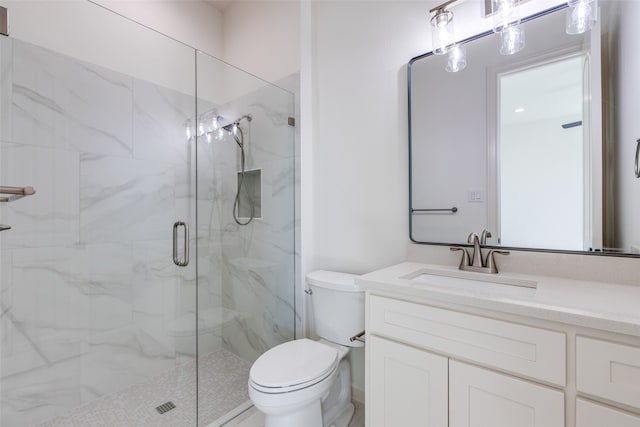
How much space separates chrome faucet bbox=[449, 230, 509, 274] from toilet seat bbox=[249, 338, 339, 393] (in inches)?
29.4

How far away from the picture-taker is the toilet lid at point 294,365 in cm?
122

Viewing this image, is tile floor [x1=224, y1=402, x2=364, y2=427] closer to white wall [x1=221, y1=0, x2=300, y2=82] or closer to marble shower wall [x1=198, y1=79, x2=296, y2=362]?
marble shower wall [x1=198, y1=79, x2=296, y2=362]

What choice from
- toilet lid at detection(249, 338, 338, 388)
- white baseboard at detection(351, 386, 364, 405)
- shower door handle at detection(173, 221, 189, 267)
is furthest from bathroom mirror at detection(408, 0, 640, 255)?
shower door handle at detection(173, 221, 189, 267)

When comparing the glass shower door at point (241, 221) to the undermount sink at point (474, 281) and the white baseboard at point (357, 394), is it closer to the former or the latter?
the white baseboard at point (357, 394)

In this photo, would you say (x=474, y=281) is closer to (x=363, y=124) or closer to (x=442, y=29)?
(x=363, y=124)

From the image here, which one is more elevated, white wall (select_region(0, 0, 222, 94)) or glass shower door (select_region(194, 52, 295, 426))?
white wall (select_region(0, 0, 222, 94))

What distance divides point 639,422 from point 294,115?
78.2 inches

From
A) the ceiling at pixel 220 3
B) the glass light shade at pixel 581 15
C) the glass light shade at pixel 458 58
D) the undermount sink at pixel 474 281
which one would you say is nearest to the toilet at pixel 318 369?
the undermount sink at pixel 474 281

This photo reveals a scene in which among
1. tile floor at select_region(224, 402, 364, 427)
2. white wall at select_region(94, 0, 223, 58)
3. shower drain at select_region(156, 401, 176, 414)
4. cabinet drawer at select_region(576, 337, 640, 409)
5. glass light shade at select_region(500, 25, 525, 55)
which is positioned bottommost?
tile floor at select_region(224, 402, 364, 427)

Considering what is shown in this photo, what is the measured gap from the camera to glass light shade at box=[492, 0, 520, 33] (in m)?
1.22

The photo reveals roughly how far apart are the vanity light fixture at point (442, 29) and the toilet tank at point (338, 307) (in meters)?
1.20

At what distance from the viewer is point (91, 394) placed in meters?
1.73

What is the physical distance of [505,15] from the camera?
4.01 feet

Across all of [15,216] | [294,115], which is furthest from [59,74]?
[294,115]
